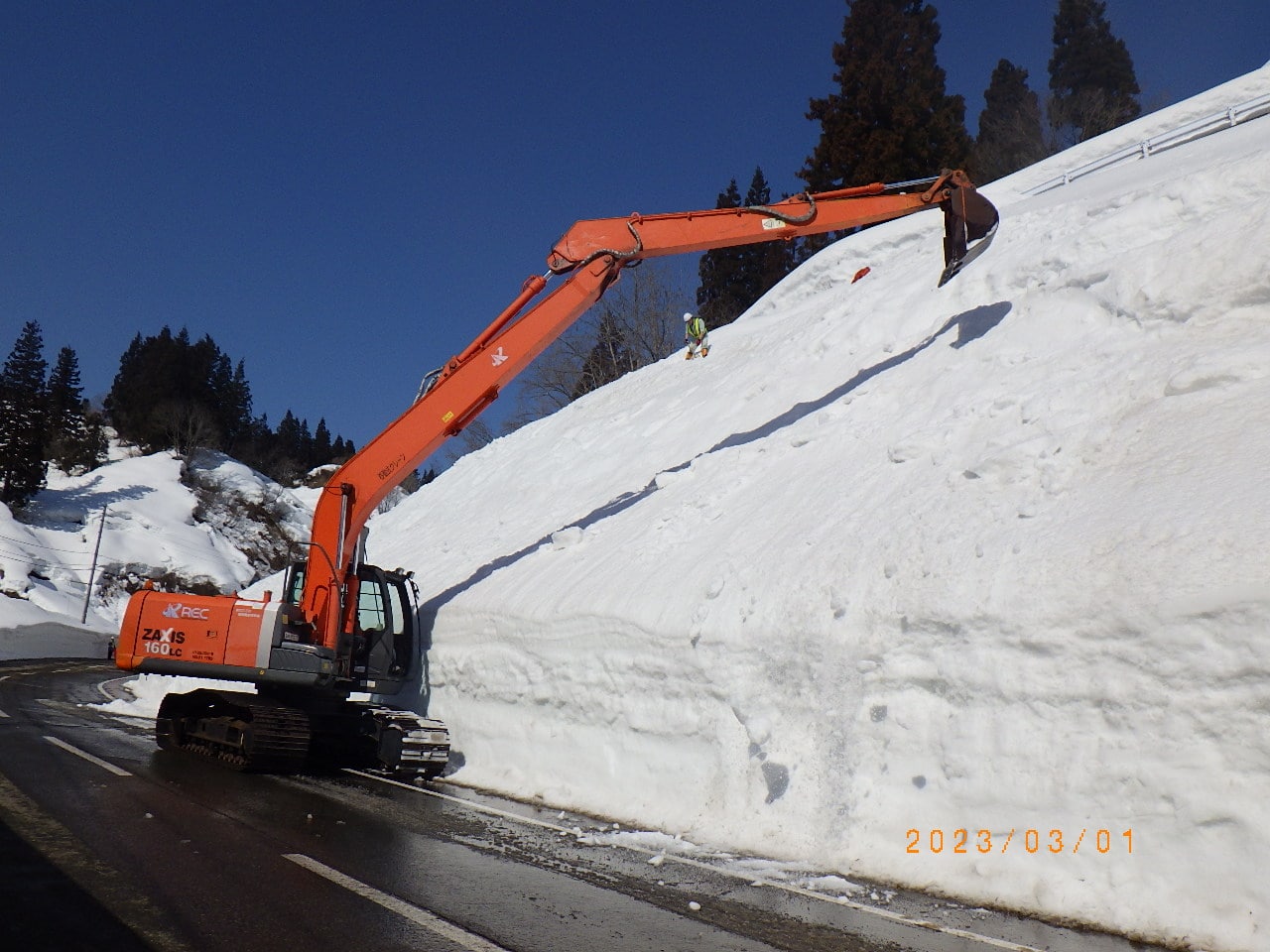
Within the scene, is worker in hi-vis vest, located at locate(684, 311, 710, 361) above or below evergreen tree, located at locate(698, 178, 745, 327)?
below

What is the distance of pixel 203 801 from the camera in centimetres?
871

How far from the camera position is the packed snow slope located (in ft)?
19.4

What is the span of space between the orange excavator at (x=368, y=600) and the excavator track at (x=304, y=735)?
2 centimetres

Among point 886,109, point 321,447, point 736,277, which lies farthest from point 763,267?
point 321,447

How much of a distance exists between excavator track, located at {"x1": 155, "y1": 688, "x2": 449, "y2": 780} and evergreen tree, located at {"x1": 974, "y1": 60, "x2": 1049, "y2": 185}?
124 feet

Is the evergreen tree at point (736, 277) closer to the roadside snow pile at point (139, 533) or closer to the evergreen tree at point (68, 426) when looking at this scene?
the roadside snow pile at point (139, 533)

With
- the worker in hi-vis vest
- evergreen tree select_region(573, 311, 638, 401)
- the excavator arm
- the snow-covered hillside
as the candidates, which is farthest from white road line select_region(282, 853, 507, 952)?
the snow-covered hillside

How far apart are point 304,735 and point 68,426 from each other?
83.2 meters

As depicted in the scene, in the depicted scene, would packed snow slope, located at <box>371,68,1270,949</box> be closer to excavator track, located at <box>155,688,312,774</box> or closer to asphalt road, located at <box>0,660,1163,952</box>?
asphalt road, located at <box>0,660,1163,952</box>

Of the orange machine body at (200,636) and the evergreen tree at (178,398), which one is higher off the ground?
the evergreen tree at (178,398)

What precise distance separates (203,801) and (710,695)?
196 inches

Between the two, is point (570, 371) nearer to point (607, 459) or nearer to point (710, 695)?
point (607, 459)

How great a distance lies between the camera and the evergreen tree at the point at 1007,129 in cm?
4659
